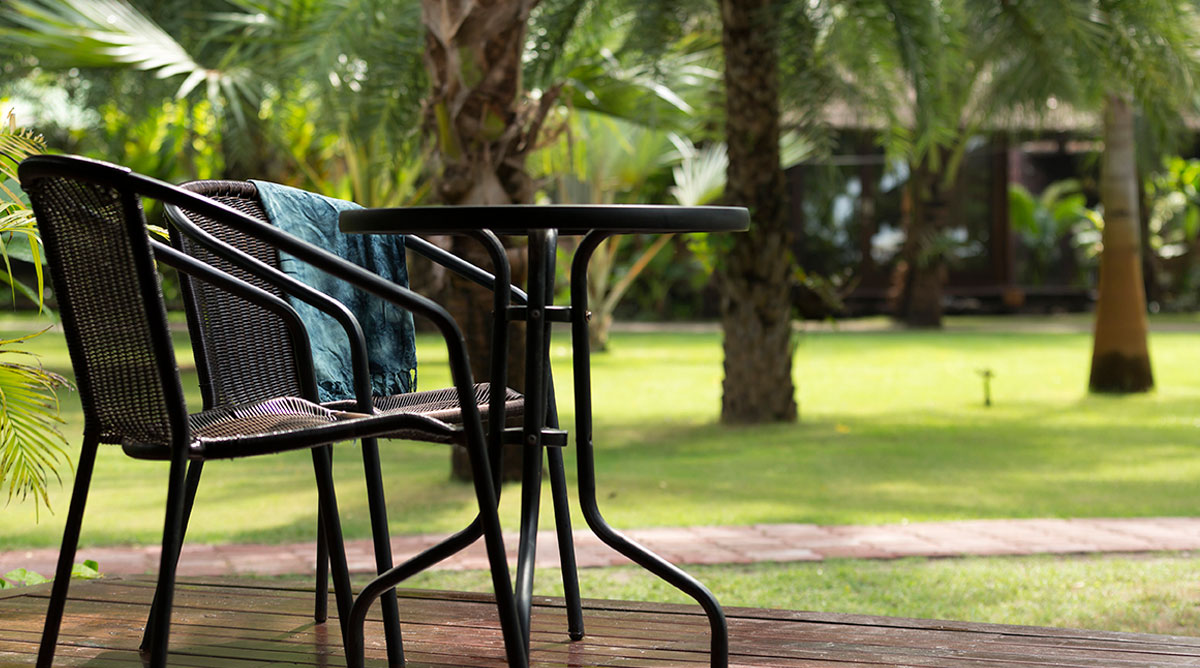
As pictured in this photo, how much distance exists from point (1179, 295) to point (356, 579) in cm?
1796

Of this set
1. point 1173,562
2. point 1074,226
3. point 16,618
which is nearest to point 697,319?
point 1074,226

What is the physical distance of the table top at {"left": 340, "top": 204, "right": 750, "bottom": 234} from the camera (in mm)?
2158

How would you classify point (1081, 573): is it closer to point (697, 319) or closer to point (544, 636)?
point (544, 636)

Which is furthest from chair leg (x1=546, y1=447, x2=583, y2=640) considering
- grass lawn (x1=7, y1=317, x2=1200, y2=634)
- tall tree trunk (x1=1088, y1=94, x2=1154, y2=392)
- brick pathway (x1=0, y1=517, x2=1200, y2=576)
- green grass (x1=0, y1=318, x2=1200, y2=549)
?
tall tree trunk (x1=1088, y1=94, x2=1154, y2=392)

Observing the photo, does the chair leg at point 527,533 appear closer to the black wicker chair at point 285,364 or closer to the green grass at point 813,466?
the black wicker chair at point 285,364

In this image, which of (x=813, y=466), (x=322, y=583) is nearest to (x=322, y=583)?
(x=322, y=583)

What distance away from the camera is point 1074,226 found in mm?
19672

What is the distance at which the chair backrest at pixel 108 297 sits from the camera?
1.96 meters

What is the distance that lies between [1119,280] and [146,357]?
8934 millimetres

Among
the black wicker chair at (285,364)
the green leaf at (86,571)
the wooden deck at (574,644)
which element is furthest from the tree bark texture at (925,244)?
the black wicker chair at (285,364)

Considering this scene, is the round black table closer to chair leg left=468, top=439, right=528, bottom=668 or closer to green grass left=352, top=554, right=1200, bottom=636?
chair leg left=468, top=439, right=528, bottom=668

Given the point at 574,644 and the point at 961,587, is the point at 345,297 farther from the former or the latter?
the point at 961,587

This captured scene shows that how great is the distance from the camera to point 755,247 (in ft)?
26.9

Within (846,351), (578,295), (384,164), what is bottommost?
(846,351)
